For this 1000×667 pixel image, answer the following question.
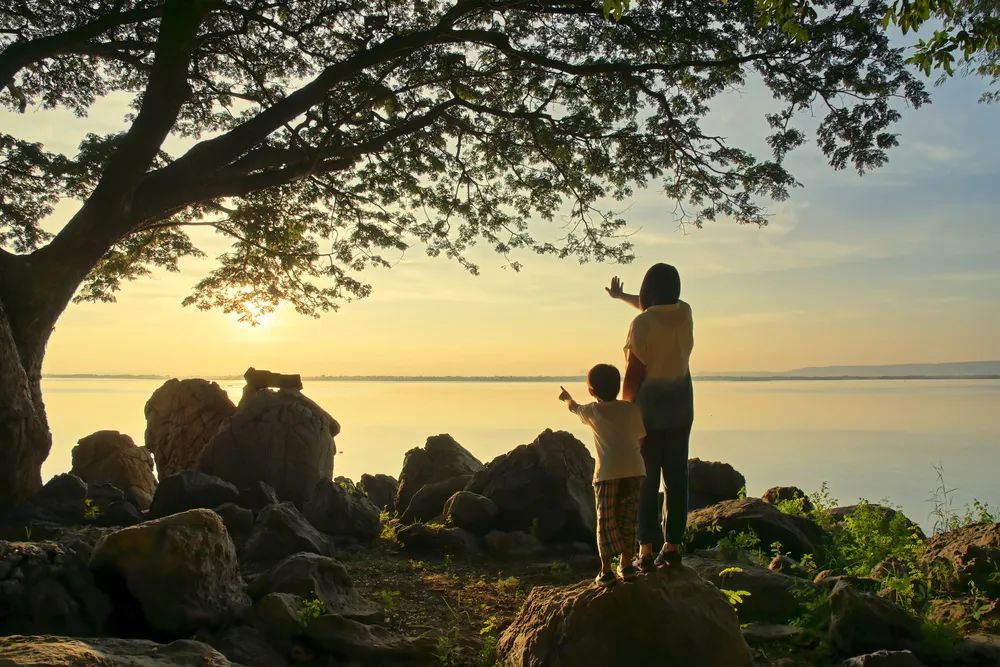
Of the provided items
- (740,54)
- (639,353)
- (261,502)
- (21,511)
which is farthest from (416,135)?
(639,353)

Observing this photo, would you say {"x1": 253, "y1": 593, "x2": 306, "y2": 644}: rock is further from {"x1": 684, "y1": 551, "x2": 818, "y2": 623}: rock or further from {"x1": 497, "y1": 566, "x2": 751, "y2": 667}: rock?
{"x1": 684, "y1": 551, "x2": 818, "y2": 623}: rock

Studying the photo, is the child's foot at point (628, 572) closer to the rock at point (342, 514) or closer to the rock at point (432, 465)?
the rock at point (342, 514)

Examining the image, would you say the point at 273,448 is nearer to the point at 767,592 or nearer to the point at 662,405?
the point at 767,592

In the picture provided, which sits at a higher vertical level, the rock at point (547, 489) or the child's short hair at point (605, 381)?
the child's short hair at point (605, 381)

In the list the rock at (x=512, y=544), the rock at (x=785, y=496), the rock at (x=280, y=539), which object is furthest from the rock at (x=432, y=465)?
the rock at (x=785, y=496)

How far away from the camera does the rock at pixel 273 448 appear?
12695 millimetres

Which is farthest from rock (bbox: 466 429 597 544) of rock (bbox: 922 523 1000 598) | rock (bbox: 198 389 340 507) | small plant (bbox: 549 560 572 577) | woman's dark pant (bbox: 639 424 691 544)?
woman's dark pant (bbox: 639 424 691 544)

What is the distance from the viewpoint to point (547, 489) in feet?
34.7

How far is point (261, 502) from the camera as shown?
36.5 ft

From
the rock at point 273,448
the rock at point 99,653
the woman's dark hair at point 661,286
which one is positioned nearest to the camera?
the rock at point 99,653

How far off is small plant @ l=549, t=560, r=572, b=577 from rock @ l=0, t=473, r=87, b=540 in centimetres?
647

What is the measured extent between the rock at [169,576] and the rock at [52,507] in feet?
12.5

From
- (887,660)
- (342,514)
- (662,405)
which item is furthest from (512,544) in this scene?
(887,660)

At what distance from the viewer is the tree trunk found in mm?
10273
